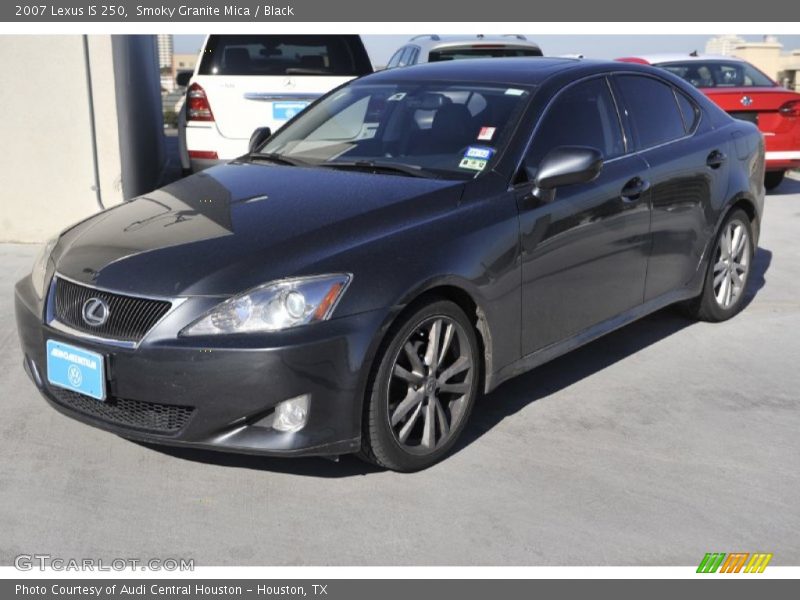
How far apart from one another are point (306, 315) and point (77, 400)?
3.42ft

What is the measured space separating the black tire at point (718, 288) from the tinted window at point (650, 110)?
2.38ft

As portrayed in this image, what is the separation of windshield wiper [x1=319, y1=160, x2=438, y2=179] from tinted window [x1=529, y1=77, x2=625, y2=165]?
0.50 meters

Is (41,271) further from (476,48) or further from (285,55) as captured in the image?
(476,48)

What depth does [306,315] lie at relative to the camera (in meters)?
3.58

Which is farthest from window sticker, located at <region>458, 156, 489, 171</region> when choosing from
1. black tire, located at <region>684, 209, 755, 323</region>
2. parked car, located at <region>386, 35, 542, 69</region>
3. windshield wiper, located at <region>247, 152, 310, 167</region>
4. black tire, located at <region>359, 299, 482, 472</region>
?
parked car, located at <region>386, 35, 542, 69</region>

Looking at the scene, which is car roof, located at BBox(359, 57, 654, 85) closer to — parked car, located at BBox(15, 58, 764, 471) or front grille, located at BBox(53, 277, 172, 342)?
parked car, located at BBox(15, 58, 764, 471)

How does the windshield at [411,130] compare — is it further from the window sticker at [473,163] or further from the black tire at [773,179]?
the black tire at [773,179]

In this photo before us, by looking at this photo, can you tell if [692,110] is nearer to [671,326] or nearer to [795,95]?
[671,326]

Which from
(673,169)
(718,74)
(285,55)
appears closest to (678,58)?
(718,74)

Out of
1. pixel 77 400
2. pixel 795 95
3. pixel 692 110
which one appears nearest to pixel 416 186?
pixel 77 400

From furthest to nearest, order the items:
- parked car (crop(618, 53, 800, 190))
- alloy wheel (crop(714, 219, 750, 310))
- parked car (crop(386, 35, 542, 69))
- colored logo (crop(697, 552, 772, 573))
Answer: parked car (crop(618, 53, 800, 190)), parked car (crop(386, 35, 542, 69)), alloy wheel (crop(714, 219, 750, 310)), colored logo (crop(697, 552, 772, 573))

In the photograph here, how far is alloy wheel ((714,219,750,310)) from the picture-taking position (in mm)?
6055

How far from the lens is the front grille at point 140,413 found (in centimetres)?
369

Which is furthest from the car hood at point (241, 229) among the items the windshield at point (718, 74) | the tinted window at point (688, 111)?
the windshield at point (718, 74)
